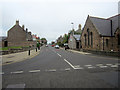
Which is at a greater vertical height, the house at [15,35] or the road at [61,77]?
the house at [15,35]

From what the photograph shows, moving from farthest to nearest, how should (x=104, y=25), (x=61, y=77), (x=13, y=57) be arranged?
(x=104, y=25)
(x=13, y=57)
(x=61, y=77)

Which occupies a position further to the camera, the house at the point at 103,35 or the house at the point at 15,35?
the house at the point at 15,35

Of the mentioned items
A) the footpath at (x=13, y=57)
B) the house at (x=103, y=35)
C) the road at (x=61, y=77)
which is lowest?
the footpath at (x=13, y=57)

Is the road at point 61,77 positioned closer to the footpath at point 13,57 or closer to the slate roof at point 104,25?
the footpath at point 13,57

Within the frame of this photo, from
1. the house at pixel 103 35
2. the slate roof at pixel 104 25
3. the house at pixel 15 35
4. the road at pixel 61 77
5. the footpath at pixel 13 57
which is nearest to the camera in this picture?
the road at pixel 61 77

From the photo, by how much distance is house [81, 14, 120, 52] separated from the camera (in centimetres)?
2145

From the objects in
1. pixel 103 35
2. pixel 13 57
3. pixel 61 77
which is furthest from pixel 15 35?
pixel 61 77

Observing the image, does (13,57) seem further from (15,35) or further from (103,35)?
(15,35)

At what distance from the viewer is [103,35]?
853 inches

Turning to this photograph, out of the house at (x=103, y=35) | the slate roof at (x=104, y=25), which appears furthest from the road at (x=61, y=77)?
the slate roof at (x=104, y=25)

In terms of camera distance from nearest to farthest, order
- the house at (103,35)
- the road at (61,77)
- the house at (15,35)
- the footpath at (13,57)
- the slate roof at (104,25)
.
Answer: the road at (61,77)
the footpath at (13,57)
the house at (103,35)
the slate roof at (104,25)
the house at (15,35)

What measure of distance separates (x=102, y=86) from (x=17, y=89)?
3.92 m

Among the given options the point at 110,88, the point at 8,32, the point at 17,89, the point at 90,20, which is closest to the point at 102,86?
the point at 110,88

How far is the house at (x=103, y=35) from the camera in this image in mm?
21452
